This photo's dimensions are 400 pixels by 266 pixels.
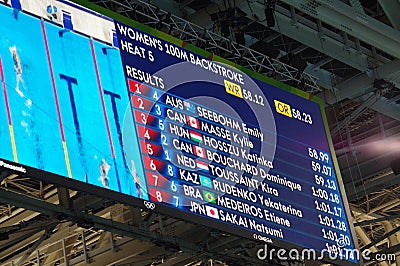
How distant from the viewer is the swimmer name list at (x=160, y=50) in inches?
458

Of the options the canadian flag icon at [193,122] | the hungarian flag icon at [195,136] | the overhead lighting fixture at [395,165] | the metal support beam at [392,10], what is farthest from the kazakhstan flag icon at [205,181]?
the overhead lighting fixture at [395,165]

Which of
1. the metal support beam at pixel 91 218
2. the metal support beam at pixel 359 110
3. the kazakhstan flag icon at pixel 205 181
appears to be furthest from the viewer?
the metal support beam at pixel 359 110

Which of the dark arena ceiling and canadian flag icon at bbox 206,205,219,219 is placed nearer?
canadian flag icon at bbox 206,205,219,219

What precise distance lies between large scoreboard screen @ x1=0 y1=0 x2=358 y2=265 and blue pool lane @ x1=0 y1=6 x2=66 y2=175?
0.01 meters

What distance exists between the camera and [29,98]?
9938 mm

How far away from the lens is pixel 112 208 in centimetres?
1584

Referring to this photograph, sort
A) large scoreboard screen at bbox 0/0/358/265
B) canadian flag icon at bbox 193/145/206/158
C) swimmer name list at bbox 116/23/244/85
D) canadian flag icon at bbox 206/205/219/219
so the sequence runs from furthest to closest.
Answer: swimmer name list at bbox 116/23/244/85 → canadian flag icon at bbox 193/145/206/158 → canadian flag icon at bbox 206/205/219/219 → large scoreboard screen at bbox 0/0/358/265

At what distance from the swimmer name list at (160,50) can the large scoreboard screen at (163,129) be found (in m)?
0.02

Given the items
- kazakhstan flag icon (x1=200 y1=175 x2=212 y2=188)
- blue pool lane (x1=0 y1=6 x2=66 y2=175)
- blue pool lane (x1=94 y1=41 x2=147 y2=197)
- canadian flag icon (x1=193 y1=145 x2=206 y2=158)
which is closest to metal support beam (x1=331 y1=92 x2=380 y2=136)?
canadian flag icon (x1=193 y1=145 x2=206 y2=158)

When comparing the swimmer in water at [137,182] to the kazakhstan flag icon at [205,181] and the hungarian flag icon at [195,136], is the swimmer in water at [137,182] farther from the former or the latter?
the hungarian flag icon at [195,136]

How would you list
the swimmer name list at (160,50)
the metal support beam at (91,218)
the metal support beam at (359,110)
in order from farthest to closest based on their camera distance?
the metal support beam at (359,110)
the swimmer name list at (160,50)
the metal support beam at (91,218)

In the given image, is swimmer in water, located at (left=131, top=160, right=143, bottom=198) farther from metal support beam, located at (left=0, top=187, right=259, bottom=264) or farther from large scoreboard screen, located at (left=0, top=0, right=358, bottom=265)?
metal support beam, located at (left=0, top=187, right=259, bottom=264)

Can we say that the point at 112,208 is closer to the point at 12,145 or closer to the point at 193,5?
the point at 193,5

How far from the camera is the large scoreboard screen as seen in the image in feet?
32.8
